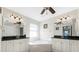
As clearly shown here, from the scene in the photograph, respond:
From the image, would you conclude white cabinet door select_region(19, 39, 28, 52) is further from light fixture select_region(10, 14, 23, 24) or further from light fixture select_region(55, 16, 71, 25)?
light fixture select_region(55, 16, 71, 25)

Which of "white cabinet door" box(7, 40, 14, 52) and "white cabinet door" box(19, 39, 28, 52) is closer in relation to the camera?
"white cabinet door" box(7, 40, 14, 52)

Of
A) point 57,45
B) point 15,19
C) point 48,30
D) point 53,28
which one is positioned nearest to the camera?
point 57,45

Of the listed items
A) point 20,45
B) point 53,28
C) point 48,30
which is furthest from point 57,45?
point 20,45

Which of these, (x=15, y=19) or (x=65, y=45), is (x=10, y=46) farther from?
(x=65, y=45)

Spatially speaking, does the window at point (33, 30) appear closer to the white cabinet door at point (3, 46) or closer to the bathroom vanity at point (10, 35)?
the bathroom vanity at point (10, 35)

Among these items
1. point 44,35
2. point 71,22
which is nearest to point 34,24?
point 44,35

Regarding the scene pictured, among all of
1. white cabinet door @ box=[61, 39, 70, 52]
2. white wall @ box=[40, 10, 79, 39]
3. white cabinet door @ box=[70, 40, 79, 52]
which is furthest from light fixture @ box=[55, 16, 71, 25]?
white cabinet door @ box=[70, 40, 79, 52]

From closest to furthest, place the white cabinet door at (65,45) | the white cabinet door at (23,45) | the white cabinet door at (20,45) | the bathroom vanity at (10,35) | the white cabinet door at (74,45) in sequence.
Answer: the bathroom vanity at (10,35), the white cabinet door at (74,45), the white cabinet door at (20,45), the white cabinet door at (65,45), the white cabinet door at (23,45)

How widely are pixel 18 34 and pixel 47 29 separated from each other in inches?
92.7

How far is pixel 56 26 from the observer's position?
5629mm

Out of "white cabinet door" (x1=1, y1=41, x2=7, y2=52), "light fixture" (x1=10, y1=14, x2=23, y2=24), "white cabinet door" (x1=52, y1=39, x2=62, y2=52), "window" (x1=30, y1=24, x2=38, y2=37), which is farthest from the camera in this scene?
"window" (x1=30, y1=24, x2=38, y2=37)

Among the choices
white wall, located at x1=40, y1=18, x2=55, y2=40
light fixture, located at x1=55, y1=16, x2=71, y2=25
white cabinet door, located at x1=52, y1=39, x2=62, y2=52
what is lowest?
white cabinet door, located at x1=52, y1=39, x2=62, y2=52

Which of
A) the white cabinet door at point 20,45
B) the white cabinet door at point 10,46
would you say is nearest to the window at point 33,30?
the white cabinet door at point 20,45

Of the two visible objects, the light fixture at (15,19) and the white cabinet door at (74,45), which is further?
the light fixture at (15,19)
